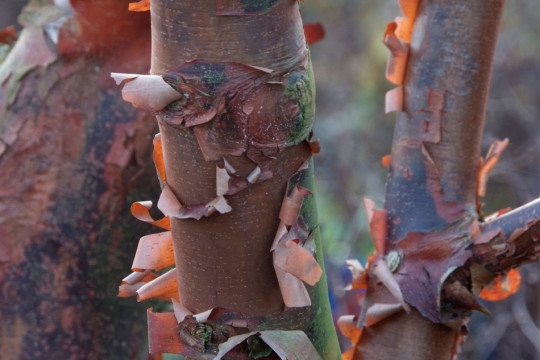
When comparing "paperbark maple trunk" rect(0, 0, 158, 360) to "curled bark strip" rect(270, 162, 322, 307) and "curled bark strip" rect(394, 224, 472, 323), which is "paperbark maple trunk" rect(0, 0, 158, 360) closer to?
"curled bark strip" rect(394, 224, 472, 323)

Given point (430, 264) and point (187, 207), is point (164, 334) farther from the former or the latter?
point (430, 264)

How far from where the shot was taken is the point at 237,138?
1.28 ft

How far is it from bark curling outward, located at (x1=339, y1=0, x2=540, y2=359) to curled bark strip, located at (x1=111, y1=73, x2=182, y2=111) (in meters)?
0.43

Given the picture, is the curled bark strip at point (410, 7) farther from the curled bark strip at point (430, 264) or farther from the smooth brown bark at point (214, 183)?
the smooth brown bark at point (214, 183)

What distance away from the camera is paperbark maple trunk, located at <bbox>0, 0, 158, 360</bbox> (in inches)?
34.4

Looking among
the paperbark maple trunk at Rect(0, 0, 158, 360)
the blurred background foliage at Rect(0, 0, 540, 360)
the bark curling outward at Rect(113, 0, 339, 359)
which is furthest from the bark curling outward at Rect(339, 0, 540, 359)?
the blurred background foliage at Rect(0, 0, 540, 360)

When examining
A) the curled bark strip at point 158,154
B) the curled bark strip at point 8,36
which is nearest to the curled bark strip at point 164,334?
the curled bark strip at point 158,154

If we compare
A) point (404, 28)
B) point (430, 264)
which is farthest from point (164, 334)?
point (404, 28)

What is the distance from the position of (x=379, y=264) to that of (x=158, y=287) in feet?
1.02

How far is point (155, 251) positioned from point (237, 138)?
0.16m

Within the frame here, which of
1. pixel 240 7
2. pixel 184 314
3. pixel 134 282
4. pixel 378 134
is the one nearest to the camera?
pixel 240 7

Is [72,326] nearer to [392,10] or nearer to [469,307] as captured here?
[469,307]

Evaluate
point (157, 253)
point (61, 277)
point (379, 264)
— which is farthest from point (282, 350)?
point (61, 277)

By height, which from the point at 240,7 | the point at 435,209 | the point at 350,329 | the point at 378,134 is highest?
the point at 240,7
